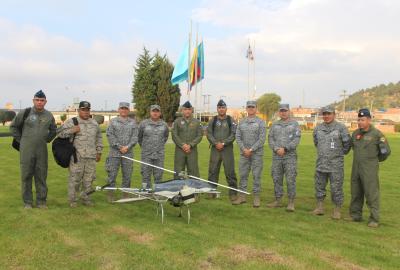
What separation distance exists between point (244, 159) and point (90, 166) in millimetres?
2990

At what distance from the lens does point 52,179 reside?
428 inches

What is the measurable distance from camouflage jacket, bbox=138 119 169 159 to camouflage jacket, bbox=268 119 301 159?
87.5 inches

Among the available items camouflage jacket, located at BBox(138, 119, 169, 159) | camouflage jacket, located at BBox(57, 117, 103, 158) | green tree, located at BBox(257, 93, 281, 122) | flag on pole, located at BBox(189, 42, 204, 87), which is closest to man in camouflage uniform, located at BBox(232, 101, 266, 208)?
camouflage jacket, located at BBox(138, 119, 169, 159)

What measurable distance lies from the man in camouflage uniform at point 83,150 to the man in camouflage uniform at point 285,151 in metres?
3.37

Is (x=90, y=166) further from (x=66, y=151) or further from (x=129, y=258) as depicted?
(x=129, y=258)

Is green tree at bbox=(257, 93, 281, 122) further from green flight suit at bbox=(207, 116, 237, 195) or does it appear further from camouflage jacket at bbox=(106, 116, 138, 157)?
camouflage jacket at bbox=(106, 116, 138, 157)

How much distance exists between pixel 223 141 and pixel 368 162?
296cm

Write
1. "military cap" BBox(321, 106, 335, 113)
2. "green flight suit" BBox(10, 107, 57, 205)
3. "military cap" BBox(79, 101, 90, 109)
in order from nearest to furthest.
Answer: "green flight suit" BBox(10, 107, 57, 205) < "military cap" BBox(321, 106, 335, 113) < "military cap" BBox(79, 101, 90, 109)

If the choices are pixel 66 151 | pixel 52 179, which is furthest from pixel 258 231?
pixel 52 179

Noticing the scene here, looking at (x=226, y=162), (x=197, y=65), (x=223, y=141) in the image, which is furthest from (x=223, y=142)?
(x=197, y=65)

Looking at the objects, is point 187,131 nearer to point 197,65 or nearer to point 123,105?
point 123,105

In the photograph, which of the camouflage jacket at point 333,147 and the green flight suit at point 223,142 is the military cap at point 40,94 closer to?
the green flight suit at point 223,142

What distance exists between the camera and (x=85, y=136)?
24.7ft

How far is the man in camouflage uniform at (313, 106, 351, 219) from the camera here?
714 centimetres
